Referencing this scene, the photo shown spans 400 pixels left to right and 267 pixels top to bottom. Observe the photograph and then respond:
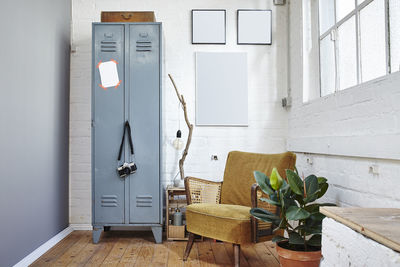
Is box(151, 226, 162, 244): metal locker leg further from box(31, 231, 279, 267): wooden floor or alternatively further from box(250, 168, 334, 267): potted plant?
box(250, 168, 334, 267): potted plant

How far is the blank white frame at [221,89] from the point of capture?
3273mm

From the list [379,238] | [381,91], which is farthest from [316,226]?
[379,238]

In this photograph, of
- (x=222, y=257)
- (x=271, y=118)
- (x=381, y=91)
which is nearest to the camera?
(x=381, y=91)

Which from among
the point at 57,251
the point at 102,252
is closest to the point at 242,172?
the point at 102,252

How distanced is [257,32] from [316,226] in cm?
219

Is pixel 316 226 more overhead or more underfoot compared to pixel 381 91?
more underfoot

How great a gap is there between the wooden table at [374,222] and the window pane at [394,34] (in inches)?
34.3

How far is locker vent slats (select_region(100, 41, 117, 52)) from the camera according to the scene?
286cm

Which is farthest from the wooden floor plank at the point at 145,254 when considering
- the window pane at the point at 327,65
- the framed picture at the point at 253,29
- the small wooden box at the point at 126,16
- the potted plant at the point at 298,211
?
the framed picture at the point at 253,29

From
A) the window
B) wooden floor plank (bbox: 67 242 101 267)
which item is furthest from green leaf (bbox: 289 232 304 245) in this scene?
wooden floor plank (bbox: 67 242 101 267)

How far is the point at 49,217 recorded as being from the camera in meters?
2.75

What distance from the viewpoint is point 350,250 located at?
1023 mm

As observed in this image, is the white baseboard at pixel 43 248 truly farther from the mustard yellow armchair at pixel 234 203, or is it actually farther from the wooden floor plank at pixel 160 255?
the mustard yellow armchair at pixel 234 203

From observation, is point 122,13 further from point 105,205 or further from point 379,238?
point 379,238
